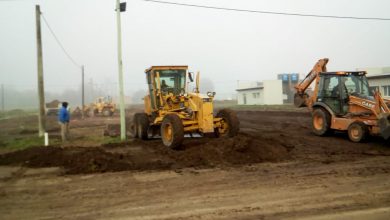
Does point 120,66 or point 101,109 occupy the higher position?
point 120,66

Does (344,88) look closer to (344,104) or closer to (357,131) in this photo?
(344,104)

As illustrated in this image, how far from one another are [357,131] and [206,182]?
24.2 ft

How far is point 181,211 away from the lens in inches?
256

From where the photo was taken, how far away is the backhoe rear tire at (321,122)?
1546cm

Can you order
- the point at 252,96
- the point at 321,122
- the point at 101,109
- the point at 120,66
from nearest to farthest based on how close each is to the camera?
the point at 321,122
the point at 120,66
the point at 101,109
the point at 252,96

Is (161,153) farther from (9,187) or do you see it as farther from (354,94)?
(354,94)

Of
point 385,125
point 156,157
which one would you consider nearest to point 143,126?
point 156,157

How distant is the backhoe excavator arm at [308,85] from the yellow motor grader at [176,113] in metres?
4.33

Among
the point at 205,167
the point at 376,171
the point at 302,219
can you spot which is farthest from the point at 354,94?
the point at 302,219

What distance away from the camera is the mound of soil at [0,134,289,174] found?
10605 millimetres

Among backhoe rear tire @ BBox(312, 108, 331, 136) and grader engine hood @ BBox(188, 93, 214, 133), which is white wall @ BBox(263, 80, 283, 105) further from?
grader engine hood @ BBox(188, 93, 214, 133)

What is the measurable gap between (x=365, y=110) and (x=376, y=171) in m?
4.96

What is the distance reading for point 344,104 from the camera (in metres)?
15.0

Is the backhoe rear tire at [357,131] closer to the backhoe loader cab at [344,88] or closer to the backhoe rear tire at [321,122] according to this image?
the backhoe loader cab at [344,88]
